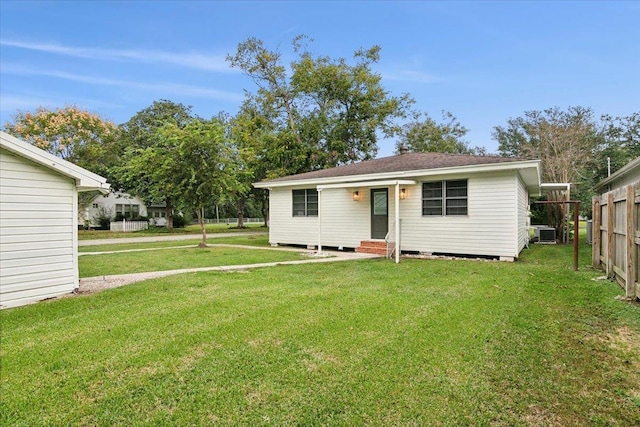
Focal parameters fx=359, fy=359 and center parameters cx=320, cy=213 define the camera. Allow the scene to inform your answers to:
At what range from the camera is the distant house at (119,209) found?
29.9 m

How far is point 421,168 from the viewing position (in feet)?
35.1

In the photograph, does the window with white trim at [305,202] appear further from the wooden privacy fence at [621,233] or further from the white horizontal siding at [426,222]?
the wooden privacy fence at [621,233]

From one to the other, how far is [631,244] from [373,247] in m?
7.22

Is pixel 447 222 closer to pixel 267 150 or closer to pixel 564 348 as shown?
pixel 564 348

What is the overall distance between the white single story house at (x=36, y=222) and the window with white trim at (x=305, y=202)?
7.95 m

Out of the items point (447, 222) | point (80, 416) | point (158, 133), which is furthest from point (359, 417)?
point (158, 133)

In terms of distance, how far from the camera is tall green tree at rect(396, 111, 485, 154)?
29.2 metres

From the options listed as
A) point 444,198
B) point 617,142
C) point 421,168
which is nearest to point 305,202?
point 421,168

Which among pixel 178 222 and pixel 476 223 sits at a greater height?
pixel 476 223

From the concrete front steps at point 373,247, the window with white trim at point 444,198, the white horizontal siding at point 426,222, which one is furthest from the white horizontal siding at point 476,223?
the concrete front steps at point 373,247

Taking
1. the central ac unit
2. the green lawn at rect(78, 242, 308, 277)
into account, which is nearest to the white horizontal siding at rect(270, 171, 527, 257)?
the green lawn at rect(78, 242, 308, 277)

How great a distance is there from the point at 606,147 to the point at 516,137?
733cm

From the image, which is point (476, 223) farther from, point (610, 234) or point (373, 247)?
point (610, 234)

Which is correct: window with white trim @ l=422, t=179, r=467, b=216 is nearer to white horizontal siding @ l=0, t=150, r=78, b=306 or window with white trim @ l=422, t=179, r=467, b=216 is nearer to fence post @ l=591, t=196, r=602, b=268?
fence post @ l=591, t=196, r=602, b=268
